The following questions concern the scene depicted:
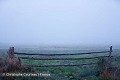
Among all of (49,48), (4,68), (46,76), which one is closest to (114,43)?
(49,48)

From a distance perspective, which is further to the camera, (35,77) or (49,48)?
(49,48)

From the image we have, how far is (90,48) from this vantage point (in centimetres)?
1872

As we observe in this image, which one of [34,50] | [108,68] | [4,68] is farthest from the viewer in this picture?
[34,50]

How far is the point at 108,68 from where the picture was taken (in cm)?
1290

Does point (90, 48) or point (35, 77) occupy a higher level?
point (90, 48)

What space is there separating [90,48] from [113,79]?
6.99m

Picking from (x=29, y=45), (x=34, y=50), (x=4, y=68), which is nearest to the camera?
(x=4, y=68)

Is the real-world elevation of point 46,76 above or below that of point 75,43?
below

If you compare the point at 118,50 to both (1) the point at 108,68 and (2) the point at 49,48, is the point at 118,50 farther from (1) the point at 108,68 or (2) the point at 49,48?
(1) the point at 108,68

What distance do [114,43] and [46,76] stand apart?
779cm

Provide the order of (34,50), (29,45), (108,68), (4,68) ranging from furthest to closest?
(34,50) < (29,45) < (108,68) < (4,68)

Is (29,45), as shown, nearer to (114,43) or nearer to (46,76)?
(114,43)

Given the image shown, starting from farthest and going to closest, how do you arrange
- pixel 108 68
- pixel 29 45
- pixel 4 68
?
pixel 29 45
pixel 108 68
pixel 4 68

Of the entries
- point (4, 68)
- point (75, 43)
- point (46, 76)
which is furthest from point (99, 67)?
point (75, 43)
